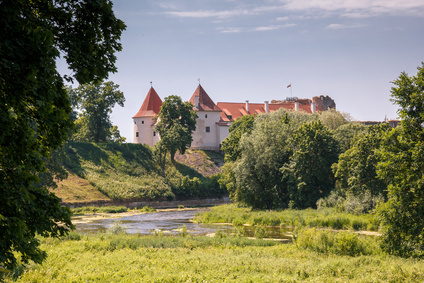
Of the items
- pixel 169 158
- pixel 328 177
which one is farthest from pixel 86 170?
pixel 328 177

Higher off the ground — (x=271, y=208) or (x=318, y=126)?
(x=318, y=126)

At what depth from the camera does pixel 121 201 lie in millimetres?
65000

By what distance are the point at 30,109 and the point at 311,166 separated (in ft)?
129

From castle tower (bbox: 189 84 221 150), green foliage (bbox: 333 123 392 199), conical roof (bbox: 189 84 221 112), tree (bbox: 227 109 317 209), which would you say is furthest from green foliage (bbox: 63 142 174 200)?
green foliage (bbox: 333 123 392 199)

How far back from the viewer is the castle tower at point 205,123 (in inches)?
3812

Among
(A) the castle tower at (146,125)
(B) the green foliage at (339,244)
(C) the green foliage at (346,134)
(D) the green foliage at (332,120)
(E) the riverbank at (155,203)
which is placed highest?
(A) the castle tower at (146,125)

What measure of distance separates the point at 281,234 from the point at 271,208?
1689 cm

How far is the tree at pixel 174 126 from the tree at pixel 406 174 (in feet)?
192

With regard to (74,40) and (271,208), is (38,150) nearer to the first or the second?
(74,40)

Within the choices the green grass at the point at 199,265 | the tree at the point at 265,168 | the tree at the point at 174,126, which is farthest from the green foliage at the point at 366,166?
the tree at the point at 174,126

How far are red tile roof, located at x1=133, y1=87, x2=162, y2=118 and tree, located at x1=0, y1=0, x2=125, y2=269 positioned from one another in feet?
274

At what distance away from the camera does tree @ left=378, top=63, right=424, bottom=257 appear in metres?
19.8

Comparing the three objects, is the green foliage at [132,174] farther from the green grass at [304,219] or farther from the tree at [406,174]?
the tree at [406,174]

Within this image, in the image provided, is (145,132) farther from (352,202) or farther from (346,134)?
(352,202)
